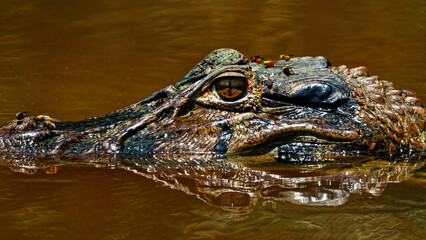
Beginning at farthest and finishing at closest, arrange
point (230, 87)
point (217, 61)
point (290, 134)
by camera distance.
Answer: point (217, 61) → point (230, 87) → point (290, 134)

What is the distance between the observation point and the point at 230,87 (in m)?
4.73

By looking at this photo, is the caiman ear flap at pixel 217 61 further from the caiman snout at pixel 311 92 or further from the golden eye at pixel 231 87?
the caiman snout at pixel 311 92

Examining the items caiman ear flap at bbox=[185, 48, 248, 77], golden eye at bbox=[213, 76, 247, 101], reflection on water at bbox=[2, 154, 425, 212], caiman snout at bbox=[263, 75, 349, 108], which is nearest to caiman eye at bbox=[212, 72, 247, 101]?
golden eye at bbox=[213, 76, 247, 101]

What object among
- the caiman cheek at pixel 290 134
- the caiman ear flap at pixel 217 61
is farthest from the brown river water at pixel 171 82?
the caiman ear flap at pixel 217 61

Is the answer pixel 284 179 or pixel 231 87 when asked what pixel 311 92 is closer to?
pixel 231 87

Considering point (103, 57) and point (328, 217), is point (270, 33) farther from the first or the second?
point (328, 217)

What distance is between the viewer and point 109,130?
4.80 metres

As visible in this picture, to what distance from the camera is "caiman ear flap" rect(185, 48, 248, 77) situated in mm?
5062

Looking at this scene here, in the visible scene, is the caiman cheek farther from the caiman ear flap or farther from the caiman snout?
the caiman ear flap

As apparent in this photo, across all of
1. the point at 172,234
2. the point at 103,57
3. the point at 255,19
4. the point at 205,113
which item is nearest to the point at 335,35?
the point at 255,19

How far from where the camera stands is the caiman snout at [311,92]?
4.64 m

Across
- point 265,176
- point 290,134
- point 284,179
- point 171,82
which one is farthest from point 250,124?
point 171,82

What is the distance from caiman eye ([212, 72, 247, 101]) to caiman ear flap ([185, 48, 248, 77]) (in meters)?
0.30

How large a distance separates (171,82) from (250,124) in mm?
3436
